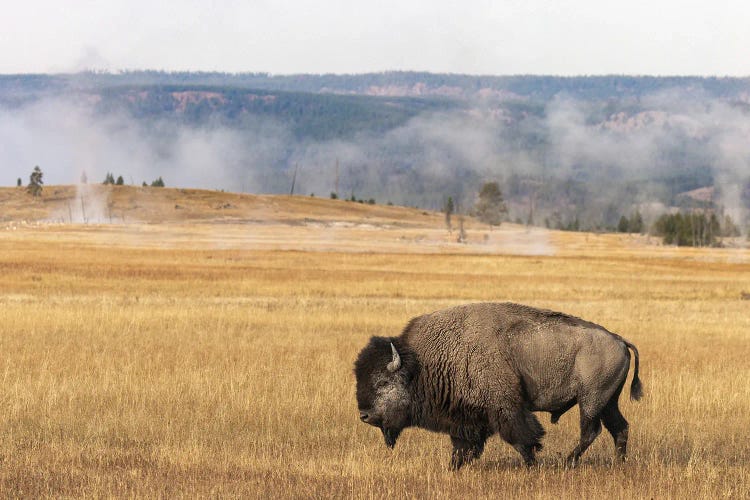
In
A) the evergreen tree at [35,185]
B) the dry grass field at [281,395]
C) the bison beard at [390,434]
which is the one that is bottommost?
the evergreen tree at [35,185]

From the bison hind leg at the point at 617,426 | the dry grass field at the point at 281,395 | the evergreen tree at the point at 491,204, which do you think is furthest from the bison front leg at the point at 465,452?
the evergreen tree at the point at 491,204

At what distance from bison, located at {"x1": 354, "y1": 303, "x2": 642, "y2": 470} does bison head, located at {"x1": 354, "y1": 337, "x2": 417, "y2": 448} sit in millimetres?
11

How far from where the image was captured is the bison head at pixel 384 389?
1056 centimetres

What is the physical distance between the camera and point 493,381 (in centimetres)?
1046

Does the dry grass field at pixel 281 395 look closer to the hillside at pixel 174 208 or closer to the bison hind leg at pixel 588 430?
the bison hind leg at pixel 588 430

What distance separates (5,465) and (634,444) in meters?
7.68

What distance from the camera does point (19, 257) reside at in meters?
60.4

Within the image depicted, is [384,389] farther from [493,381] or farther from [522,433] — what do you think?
[522,433]

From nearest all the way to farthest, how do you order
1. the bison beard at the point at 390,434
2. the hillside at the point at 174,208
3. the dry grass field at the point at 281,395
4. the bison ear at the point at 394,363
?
the dry grass field at the point at 281,395 → the bison ear at the point at 394,363 → the bison beard at the point at 390,434 → the hillside at the point at 174,208

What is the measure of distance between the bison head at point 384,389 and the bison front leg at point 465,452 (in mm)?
653

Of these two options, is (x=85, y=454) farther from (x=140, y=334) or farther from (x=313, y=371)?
(x=140, y=334)

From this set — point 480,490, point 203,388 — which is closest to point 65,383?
point 203,388

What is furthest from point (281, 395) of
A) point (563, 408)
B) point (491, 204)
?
point (491, 204)

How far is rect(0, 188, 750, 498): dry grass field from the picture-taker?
1018cm
